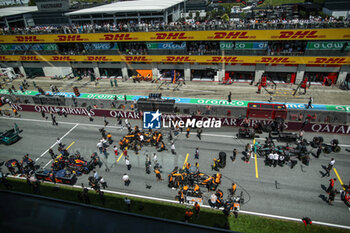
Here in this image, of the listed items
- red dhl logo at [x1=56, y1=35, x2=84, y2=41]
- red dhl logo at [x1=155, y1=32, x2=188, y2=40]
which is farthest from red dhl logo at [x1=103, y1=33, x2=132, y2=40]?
red dhl logo at [x1=155, y1=32, x2=188, y2=40]

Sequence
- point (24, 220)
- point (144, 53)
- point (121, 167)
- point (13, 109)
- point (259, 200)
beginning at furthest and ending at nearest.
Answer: point (144, 53) < point (13, 109) < point (121, 167) < point (259, 200) < point (24, 220)

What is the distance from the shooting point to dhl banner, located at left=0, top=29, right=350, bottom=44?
33406 millimetres

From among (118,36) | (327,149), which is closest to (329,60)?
(327,149)

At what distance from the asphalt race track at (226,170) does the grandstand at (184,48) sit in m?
16.2

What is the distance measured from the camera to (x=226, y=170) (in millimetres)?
21531

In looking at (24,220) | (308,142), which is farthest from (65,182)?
(308,142)

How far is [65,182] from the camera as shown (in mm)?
20734

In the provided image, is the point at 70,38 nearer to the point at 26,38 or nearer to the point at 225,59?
the point at 26,38

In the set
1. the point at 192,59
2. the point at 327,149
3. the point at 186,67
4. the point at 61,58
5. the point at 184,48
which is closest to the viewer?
the point at 327,149

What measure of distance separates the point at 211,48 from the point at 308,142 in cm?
2322

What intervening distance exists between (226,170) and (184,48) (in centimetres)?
2587

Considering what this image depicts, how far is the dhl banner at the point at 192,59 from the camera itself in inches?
1387

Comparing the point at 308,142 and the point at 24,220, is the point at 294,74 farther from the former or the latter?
the point at 24,220

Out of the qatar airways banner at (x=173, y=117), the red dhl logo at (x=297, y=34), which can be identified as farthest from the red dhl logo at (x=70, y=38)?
the red dhl logo at (x=297, y=34)
